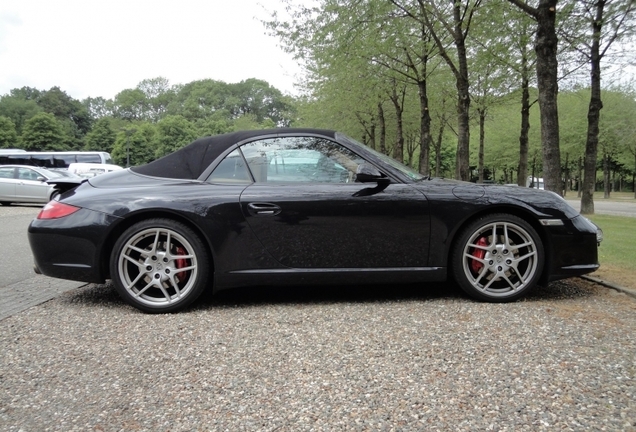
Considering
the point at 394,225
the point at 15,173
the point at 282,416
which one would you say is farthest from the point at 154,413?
the point at 15,173

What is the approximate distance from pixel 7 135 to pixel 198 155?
85.6 metres

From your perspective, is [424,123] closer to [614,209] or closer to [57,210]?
[614,209]

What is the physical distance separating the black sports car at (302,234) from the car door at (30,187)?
15389 mm

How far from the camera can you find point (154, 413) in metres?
2.00

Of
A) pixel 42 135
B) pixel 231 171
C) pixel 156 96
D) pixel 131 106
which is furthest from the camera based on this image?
pixel 156 96

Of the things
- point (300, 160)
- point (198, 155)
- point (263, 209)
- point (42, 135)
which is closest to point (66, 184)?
point (198, 155)

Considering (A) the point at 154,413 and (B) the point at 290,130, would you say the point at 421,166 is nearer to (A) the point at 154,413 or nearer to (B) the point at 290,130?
(B) the point at 290,130

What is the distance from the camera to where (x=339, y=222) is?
3.46m

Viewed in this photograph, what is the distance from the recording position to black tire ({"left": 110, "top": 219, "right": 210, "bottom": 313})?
11.3ft

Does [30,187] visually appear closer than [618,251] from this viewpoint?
No

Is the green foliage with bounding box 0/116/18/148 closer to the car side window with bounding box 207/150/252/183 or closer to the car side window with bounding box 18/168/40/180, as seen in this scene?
the car side window with bounding box 18/168/40/180

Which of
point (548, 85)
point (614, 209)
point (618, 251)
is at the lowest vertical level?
point (614, 209)

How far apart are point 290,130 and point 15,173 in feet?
56.1

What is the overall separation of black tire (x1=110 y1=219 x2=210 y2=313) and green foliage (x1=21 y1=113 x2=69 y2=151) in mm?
83394
